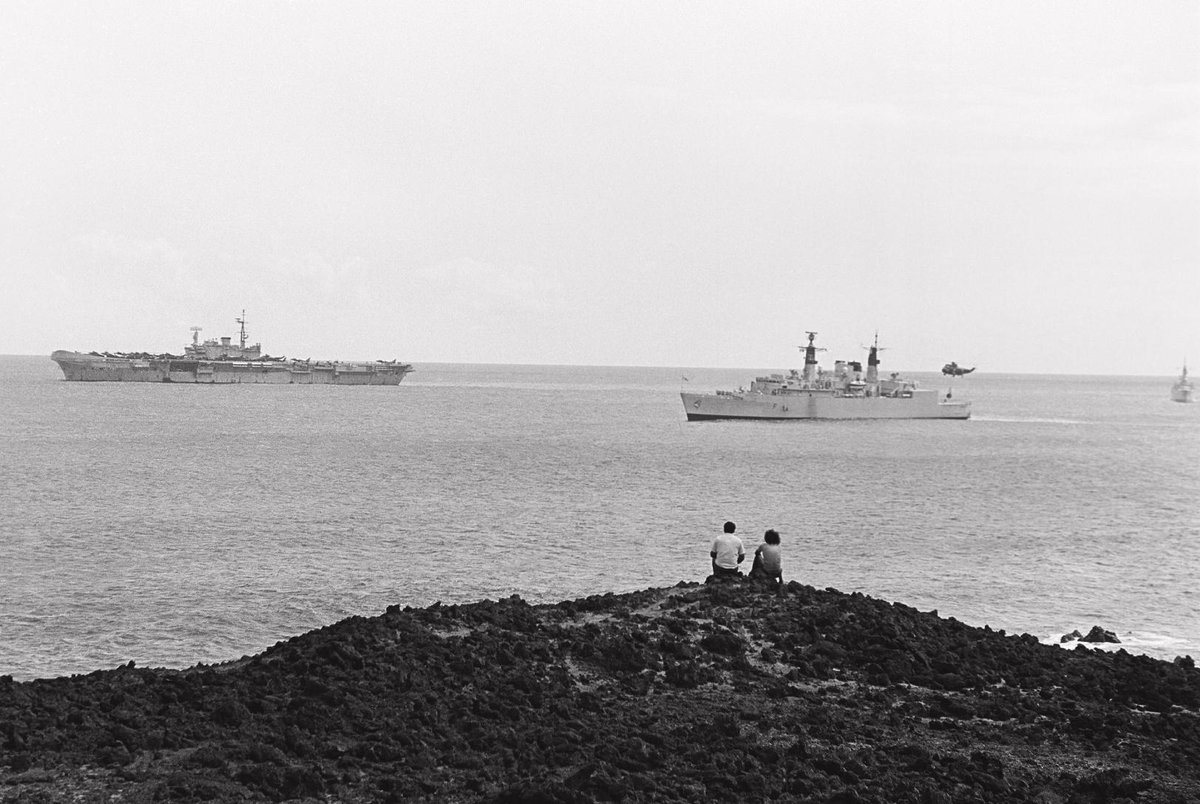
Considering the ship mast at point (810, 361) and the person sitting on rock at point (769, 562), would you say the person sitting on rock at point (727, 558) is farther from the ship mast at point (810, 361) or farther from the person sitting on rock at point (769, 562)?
the ship mast at point (810, 361)

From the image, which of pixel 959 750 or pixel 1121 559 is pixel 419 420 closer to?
pixel 1121 559

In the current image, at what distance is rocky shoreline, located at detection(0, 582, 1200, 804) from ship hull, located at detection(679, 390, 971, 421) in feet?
266

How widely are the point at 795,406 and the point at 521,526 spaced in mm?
63317

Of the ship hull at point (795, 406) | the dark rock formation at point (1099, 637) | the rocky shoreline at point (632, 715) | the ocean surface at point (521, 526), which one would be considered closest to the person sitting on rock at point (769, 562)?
the rocky shoreline at point (632, 715)

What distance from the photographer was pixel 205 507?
39.8 metres

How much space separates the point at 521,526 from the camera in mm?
35969

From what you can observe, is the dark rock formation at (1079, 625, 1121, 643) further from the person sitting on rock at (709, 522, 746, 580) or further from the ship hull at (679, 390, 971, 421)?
the ship hull at (679, 390, 971, 421)

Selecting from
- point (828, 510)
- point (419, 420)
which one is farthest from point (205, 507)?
point (419, 420)

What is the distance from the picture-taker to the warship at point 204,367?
516 feet

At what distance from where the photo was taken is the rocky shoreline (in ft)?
33.3

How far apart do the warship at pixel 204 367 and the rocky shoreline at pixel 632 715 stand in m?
151

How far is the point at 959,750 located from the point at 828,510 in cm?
3022

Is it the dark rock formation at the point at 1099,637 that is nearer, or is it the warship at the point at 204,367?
the dark rock formation at the point at 1099,637

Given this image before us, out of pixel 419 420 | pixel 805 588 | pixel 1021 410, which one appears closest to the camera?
pixel 805 588
